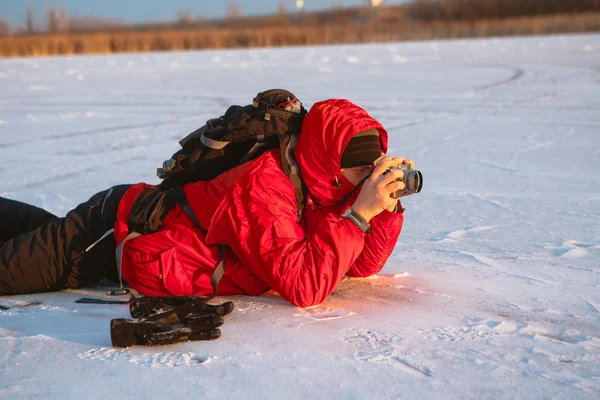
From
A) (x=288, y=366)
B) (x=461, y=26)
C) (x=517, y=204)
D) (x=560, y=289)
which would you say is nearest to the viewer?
(x=288, y=366)

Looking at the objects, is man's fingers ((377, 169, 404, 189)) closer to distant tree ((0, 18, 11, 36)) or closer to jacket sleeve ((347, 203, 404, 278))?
jacket sleeve ((347, 203, 404, 278))

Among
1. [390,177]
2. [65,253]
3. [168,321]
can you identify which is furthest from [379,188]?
[65,253]

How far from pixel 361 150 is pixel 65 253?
121cm

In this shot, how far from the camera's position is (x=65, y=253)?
8.80ft

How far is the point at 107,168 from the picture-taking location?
205 inches

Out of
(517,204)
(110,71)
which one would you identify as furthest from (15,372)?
(110,71)

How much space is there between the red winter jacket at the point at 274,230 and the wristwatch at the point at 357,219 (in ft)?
0.05

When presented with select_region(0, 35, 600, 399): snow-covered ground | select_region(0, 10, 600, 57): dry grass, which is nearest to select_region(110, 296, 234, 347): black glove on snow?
select_region(0, 35, 600, 399): snow-covered ground

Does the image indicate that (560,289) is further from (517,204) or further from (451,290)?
(517,204)

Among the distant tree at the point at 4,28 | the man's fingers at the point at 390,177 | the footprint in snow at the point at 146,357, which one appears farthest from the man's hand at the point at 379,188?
the distant tree at the point at 4,28

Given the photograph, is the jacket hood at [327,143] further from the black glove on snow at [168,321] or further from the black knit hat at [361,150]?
the black glove on snow at [168,321]

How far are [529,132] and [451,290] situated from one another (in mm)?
3950

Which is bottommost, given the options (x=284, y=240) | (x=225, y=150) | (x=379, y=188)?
(x=284, y=240)

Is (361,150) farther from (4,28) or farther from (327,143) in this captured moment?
(4,28)
